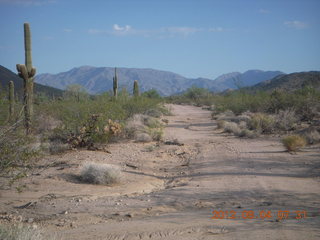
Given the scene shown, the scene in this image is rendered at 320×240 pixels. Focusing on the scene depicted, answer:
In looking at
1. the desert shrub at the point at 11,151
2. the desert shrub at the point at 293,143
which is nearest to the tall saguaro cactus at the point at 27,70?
the desert shrub at the point at 11,151

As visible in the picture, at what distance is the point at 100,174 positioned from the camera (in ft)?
28.8

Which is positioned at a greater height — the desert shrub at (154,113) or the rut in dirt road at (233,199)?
the desert shrub at (154,113)

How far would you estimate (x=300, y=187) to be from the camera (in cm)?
765

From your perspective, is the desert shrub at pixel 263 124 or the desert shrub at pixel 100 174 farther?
the desert shrub at pixel 263 124

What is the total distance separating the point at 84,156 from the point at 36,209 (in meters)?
4.97

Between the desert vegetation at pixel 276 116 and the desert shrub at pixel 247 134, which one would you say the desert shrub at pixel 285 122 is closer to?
the desert vegetation at pixel 276 116

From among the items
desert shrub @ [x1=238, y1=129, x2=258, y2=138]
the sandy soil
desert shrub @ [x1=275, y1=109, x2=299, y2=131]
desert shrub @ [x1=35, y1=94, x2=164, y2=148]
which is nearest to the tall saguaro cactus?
desert shrub @ [x1=35, y1=94, x2=164, y2=148]

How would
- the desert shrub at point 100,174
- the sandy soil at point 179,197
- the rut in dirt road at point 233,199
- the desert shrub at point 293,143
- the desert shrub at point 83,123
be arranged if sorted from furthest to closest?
the desert shrub at point 83,123
the desert shrub at point 293,143
the desert shrub at point 100,174
the sandy soil at point 179,197
the rut in dirt road at point 233,199

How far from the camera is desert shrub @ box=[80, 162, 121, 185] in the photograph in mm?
8781
